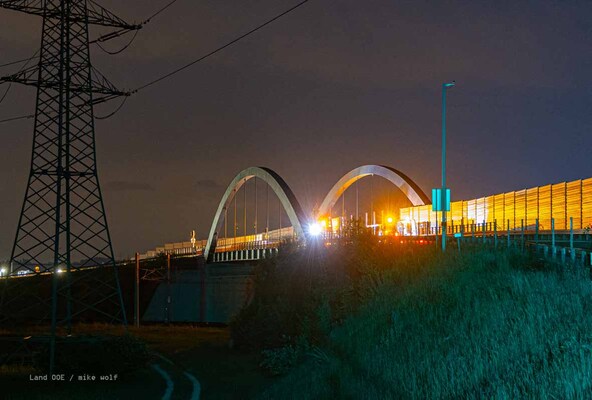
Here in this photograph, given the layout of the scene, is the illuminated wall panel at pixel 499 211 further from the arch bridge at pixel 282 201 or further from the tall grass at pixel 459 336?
the tall grass at pixel 459 336

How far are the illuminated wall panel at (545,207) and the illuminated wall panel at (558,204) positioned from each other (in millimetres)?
736

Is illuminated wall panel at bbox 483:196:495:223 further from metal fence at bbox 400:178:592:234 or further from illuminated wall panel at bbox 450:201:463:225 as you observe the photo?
illuminated wall panel at bbox 450:201:463:225

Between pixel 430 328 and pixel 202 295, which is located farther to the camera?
pixel 202 295

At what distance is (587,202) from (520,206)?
1179 cm

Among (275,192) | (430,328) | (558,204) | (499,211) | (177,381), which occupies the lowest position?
(177,381)

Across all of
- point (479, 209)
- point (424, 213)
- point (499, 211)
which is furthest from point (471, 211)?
point (424, 213)

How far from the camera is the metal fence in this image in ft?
168

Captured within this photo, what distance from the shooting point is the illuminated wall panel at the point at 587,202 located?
49.9m

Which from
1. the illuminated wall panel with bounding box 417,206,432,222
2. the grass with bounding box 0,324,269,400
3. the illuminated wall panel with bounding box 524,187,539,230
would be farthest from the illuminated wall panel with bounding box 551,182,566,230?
the grass with bounding box 0,324,269,400

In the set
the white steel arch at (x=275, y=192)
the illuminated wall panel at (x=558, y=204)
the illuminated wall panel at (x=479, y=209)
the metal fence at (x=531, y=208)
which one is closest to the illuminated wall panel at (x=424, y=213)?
the metal fence at (x=531, y=208)

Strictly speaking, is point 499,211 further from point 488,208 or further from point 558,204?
point 558,204

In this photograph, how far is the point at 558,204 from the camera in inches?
2157

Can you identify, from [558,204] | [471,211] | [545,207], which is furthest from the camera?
[471,211]

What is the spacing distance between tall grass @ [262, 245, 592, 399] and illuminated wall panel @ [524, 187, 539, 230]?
34.0m
